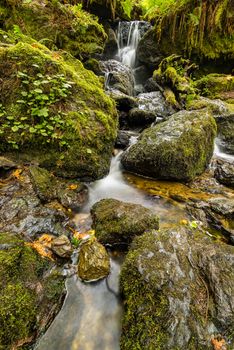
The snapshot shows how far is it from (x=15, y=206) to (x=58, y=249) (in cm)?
85

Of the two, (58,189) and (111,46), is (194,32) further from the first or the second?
(58,189)

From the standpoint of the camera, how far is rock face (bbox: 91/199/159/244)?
2.95 meters

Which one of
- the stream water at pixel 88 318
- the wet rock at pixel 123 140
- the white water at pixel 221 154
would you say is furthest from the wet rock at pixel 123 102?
the stream water at pixel 88 318

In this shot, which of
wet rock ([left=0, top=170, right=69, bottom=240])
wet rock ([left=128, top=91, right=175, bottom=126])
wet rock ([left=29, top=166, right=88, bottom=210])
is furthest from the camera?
wet rock ([left=128, top=91, right=175, bottom=126])

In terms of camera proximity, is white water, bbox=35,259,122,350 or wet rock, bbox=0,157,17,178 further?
wet rock, bbox=0,157,17,178

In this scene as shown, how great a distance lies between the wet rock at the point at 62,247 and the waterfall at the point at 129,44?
38.4ft

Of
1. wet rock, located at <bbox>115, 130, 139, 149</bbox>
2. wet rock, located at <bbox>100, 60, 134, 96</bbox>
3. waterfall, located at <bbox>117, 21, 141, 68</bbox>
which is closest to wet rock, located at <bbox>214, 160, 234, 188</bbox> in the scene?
wet rock, located at <bbox>115, 130, 139, 149</bbox>

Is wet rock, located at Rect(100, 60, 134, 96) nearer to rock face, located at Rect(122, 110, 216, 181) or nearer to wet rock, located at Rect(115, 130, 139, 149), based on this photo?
wet rock, located at Rect(115, 130, 139, 149)

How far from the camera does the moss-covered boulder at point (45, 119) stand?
12.5 ft

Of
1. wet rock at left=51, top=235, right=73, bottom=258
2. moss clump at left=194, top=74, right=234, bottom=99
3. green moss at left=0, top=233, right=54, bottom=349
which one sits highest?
moss clump at left=194, top=74, right=234, bottom=99

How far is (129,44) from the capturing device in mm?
13000

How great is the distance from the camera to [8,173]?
3543 mm

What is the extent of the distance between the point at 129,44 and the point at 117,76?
494cm

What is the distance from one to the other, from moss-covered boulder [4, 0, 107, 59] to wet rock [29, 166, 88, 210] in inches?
167
